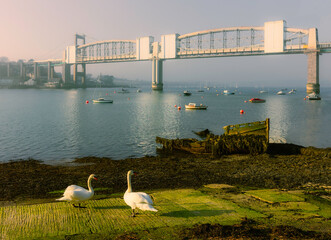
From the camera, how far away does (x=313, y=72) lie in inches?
4909

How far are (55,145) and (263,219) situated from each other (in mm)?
23117

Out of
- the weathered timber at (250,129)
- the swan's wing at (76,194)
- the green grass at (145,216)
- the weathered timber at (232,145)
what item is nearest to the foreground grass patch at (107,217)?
the green grass at (145,216)

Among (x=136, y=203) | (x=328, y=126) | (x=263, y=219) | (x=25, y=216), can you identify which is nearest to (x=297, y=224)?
(x=263, y=219)

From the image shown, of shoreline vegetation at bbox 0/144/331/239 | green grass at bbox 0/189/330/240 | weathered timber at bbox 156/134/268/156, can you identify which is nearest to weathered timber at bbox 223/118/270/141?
shoreline vegetation at bbox 0/144/331/239

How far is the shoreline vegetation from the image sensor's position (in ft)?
25.0

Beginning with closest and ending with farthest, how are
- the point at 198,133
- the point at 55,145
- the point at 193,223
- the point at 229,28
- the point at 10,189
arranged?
the point at 193,223 < the point at 10,189 < the point at 55,145 < the point at 198,133 < the point at 229,28

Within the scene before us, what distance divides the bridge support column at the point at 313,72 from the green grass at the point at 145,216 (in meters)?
124

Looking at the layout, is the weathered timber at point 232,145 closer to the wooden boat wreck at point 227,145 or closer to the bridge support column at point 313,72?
the wooden boat wreck at point 227,145

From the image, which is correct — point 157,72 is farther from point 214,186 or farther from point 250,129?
point 214,186

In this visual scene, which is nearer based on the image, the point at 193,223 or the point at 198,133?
the point at 193,223

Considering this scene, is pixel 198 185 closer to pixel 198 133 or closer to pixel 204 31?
pixel 198 133

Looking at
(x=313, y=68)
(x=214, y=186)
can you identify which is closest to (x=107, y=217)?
(x=214, y=186)

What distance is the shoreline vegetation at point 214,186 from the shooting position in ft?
25.0

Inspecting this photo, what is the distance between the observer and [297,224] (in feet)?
26.7
